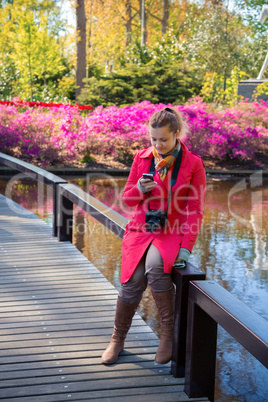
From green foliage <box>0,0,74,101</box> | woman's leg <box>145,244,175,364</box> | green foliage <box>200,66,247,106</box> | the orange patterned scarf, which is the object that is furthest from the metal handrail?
green foliage <box>0,0,74,101</box>

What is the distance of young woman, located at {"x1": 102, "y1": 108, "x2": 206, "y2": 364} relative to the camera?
268cm

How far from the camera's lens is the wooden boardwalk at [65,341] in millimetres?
2600

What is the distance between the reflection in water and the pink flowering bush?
2.20 meters

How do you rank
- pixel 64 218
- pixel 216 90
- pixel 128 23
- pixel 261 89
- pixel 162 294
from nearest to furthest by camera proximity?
pixel 162 294 < pixel 64 218 < pixel 261 89 < pixel 216 90 < pixel 128 23

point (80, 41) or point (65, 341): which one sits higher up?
point (80, 41)

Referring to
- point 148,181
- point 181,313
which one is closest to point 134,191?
point 148,181

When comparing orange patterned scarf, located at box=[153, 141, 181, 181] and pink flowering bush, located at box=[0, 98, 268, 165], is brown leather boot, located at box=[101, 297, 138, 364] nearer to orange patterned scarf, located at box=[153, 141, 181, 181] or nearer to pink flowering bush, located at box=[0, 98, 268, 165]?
orange patterned scarf, located at box=[153, 141, 181, 181]

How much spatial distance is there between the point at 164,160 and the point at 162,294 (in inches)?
27.2

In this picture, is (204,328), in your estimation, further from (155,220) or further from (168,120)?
(168,120)

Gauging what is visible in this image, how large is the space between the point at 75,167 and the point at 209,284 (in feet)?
41.0

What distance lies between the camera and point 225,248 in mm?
7027

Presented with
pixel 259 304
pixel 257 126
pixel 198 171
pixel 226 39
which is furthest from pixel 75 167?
pixel 226 39

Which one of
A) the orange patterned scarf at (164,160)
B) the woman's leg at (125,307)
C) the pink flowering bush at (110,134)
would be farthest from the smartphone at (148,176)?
the pink flowering bush at (110,134)

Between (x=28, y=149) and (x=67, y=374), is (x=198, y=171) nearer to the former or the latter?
(x=67, y=374)
